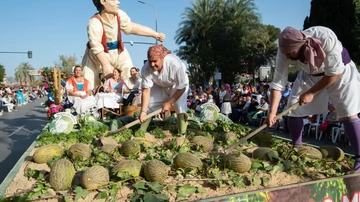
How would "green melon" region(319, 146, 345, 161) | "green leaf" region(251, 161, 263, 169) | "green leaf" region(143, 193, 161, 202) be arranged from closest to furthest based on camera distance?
"green leaf" region(143, 193, 161, 202), "green leaf" region(251, 161, 263, 169), "green melon" region(319, 146, 345, 161)

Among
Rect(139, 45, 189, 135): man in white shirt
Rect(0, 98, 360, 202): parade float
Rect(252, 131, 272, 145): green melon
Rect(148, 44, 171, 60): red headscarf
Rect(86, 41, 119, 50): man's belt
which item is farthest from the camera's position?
Rect(86, 41, 119, 50): man's belt

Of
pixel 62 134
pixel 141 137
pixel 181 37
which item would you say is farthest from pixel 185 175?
pixel 181 37

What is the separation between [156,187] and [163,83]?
81.1 inches

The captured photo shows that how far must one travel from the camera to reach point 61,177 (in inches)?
102

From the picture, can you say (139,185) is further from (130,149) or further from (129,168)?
(130,149)

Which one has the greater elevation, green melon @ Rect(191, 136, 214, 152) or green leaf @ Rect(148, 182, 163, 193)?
green melon @ Rect(191, 136, 214, 152)

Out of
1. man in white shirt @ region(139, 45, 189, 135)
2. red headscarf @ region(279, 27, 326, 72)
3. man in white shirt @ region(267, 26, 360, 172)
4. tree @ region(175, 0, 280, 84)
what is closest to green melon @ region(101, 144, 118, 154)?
man in white shirt @ region(139, 45, 189, 135)

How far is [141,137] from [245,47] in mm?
29382

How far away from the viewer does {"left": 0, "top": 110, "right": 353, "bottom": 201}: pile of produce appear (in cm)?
247

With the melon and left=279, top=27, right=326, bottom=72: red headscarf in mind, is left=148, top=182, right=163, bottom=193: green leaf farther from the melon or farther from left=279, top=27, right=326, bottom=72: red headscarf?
left=279, top=27, right=326, bottom=72: red headscarf

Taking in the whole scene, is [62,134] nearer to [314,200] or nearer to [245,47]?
[314,200]

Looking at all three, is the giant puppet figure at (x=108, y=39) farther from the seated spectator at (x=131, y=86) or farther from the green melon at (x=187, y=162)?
the green melon at (x=187, y=162)

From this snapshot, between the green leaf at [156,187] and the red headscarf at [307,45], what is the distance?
169 cm

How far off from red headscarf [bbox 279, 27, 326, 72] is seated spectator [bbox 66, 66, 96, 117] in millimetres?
4092
